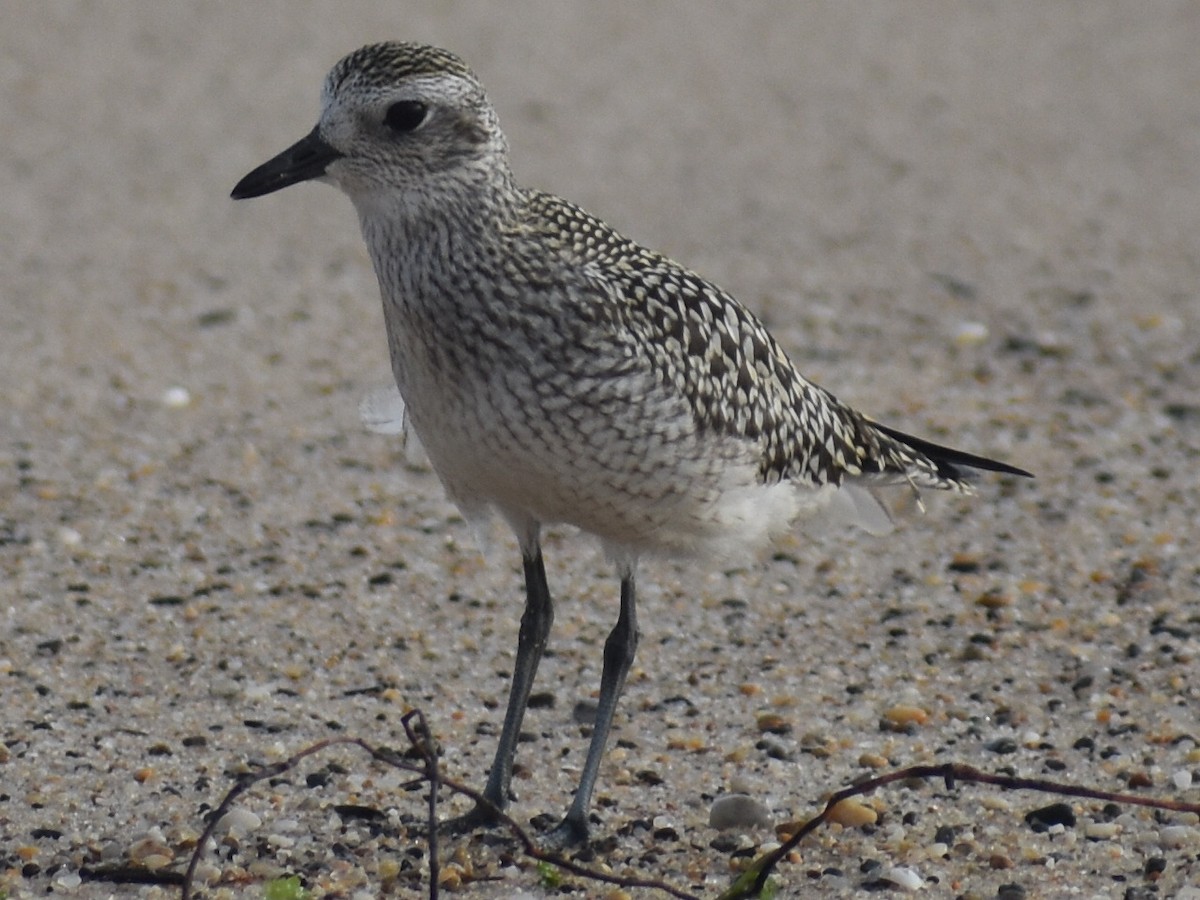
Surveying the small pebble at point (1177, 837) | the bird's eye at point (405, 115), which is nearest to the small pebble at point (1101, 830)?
the small pebble at point (1177, 837)

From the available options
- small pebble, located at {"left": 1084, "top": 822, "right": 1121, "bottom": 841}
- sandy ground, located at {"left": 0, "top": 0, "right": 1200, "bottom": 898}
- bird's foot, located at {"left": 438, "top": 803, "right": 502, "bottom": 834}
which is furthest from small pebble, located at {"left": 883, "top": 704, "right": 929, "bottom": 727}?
bird's foot, located at {"left": 438, "top": 803, "right": 502, "bottom": 834}

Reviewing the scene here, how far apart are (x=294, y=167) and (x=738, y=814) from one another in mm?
2207

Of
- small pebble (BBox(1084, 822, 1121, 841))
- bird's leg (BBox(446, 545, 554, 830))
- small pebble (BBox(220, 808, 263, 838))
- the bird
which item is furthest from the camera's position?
bird's leg (BBox(446, 545, 554, 830))

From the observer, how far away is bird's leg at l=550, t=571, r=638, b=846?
541 centimetres

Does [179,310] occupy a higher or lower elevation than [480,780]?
higher

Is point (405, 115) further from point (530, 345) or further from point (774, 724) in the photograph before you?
point (774, 724)

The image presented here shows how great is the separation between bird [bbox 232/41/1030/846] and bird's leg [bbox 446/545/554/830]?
0.5 inches

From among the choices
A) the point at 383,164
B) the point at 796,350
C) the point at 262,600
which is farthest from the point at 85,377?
the point at 383,164

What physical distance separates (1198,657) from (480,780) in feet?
8.35

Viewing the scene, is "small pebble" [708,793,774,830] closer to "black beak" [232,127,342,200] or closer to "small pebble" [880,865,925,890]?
"small pebble" [880,865,925,890]

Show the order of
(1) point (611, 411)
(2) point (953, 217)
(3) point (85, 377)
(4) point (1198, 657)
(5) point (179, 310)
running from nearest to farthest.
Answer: (1) point (611, 411) < (4) point (1198, 657) < (3) point (85, 377) < (5) point (179, 310) < (2) point (953, 217)

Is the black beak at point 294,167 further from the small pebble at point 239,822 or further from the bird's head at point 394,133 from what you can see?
the small pebble at point 239,822

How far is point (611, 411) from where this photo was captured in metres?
5.03

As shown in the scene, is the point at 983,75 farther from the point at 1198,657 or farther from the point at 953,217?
the point at 1198,657
